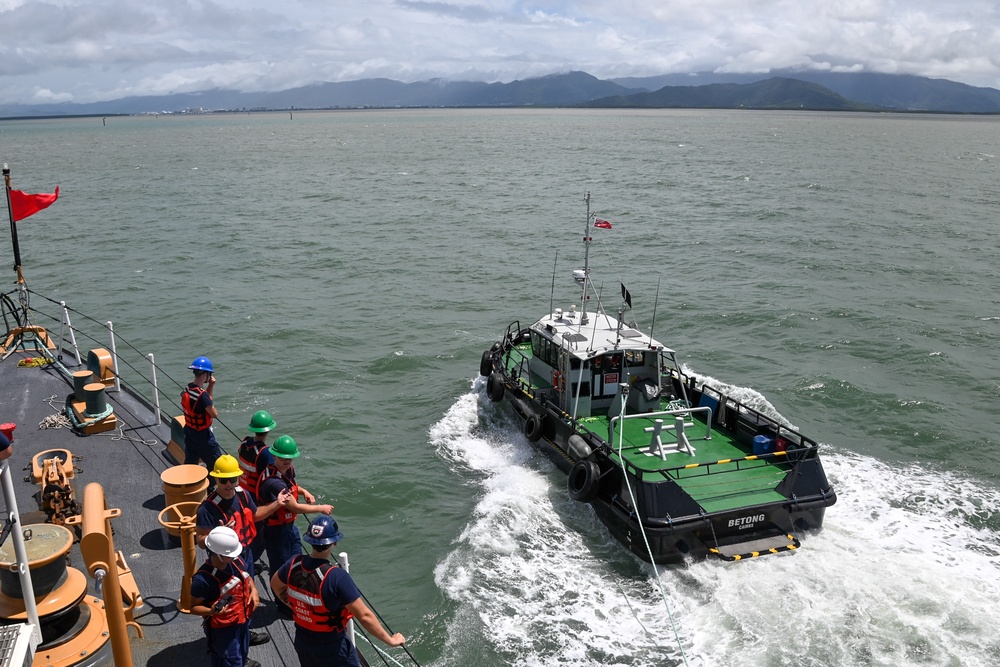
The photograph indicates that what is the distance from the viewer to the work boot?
6.60 m

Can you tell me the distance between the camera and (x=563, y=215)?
44219mm

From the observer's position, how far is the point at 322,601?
17.1ft

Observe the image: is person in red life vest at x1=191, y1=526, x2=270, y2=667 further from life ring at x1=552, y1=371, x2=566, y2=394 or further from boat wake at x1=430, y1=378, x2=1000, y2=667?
life ring at x1=552, y1=371, x2=566, y2=394

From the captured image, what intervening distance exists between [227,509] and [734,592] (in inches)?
283

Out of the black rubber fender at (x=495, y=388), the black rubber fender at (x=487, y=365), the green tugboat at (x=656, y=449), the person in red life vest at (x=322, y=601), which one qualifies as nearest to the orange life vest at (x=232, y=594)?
the person in red life vest at (x=322, y=601)

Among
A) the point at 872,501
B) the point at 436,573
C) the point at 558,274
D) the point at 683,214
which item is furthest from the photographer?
the point at 683,214

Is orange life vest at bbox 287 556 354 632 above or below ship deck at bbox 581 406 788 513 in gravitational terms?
above

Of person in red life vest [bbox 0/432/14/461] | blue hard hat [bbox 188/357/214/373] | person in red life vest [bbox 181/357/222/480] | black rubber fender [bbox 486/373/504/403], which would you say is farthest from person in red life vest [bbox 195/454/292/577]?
black rubber fender [bbox 486/373/504/403]

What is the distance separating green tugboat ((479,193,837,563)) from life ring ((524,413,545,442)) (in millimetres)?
25

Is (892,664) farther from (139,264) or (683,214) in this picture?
(683,214)

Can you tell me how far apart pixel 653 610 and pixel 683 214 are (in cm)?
3607

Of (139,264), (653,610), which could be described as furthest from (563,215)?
(653,610)

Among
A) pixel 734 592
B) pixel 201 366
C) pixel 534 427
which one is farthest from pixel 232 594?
pixel 534 427

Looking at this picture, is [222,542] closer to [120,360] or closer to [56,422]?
[56,422]
